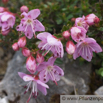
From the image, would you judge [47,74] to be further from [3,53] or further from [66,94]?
[3,53]

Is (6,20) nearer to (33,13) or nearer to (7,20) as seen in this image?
(7,20)

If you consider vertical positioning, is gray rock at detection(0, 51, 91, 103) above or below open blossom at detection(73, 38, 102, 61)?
below

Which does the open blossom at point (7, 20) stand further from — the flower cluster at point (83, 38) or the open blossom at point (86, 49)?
the open blossom at point (86, 49)

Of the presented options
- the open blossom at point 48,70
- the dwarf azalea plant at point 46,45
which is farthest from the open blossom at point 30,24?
the open blossom at point 48,70

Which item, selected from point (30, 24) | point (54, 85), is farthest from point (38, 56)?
point (54, 85)

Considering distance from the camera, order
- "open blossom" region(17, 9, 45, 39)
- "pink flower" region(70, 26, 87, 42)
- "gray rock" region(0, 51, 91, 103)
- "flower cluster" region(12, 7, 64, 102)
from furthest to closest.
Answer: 1. "gray rock" region(0, 51, 91, 103)
2. "open blossom" region(17, 9, 45, 39)
3. "flower cluster" region(12, 7, 64, 102)
4. "pink flower" region(70, 26, 87, 42)

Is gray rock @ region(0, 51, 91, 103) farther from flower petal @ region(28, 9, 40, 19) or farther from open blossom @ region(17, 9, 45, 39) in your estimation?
flower petal @ region(28, 9, 40, 19)

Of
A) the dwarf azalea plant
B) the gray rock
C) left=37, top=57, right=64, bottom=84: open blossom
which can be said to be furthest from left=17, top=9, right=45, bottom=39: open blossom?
the gray rock

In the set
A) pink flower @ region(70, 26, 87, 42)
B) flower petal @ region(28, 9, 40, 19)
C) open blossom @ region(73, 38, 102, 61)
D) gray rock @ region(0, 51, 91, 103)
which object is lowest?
gray rock @ region(0, 51, 91, 103)
